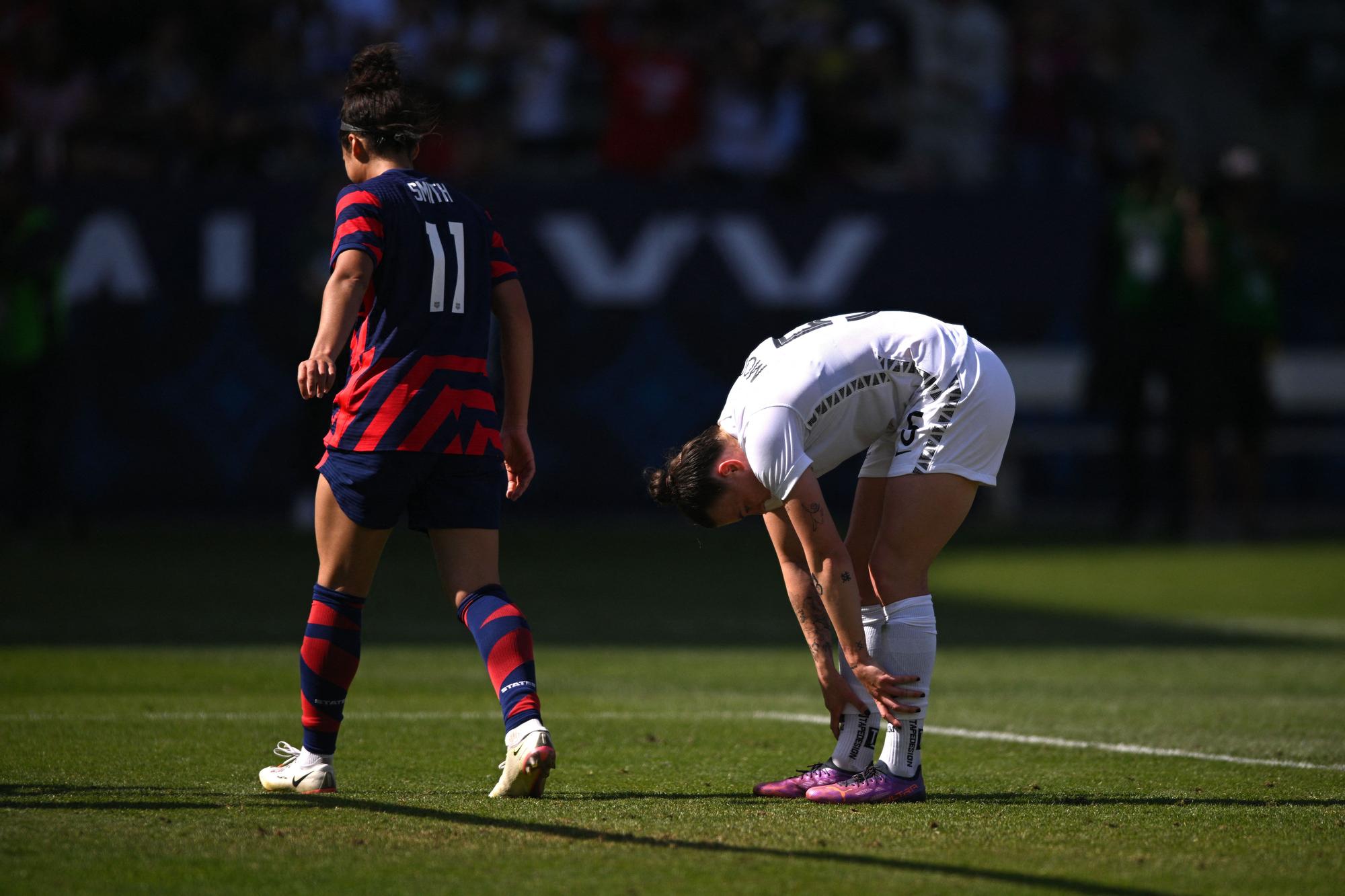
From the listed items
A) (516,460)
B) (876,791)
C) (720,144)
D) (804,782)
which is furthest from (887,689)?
(720,144)

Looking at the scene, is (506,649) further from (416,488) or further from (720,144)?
(720,144)

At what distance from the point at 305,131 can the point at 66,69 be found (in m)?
2.33

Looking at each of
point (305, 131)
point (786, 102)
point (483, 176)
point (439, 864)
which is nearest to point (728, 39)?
point (786, 102)

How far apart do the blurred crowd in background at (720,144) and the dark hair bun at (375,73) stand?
9.66 m

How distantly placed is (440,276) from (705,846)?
1.75 meters

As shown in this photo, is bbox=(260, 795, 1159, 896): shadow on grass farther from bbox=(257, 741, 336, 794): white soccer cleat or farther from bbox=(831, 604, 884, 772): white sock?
bbox=(831, 604, 884, 772): white sock

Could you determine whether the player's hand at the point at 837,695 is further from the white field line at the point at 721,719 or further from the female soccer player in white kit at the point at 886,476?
the white field line at the point at 721,719

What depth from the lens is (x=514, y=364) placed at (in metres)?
5.39

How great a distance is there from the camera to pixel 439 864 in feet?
13.9

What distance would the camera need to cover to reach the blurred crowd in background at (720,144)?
15531mm

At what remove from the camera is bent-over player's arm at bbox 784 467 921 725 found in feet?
16.5

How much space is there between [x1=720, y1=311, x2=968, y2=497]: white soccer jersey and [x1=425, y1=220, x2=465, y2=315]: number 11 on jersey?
817mm

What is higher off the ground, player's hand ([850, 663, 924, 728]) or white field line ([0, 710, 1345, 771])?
player's hand ([850, 663, 924, 728])

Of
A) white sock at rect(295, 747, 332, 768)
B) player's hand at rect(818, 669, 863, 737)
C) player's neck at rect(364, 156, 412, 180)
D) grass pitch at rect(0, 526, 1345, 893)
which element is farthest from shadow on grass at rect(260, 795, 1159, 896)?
player's neck at rect(364, 156, 412, 180)
